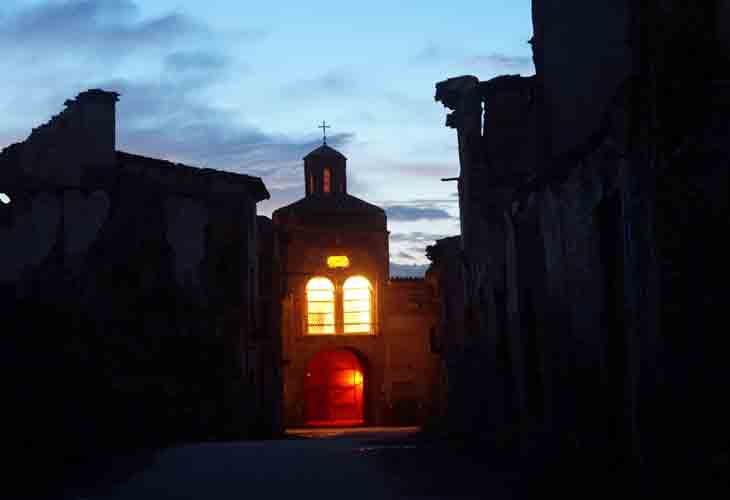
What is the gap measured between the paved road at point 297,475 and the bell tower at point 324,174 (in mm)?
37285

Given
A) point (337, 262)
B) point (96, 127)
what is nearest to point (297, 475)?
point (96, 127)

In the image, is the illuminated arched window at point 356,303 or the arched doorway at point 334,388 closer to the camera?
the arched doorway at point 334,388

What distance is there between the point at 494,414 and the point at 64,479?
7.50 meters

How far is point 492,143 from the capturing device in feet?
72.3

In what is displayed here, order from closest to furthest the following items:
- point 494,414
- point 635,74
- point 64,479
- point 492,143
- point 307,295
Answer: point 635,74
point 64,479
point 494,414
point 492,143
point 307,295

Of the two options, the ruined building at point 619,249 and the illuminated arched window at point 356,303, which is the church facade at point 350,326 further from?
the ruined building at point 619,249

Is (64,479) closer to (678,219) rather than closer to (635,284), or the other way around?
(635,284)

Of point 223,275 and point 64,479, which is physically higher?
point 223,275

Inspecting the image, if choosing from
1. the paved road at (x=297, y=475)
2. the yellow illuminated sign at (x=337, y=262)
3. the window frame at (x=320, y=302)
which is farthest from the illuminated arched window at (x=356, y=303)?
the paved road at (x=297, y=475)

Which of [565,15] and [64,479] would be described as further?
[565,15]

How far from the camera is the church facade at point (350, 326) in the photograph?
153ft

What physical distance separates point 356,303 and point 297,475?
119 feet

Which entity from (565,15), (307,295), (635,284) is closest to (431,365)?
(307,295)

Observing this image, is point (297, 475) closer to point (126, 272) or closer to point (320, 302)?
point (126, 272)
